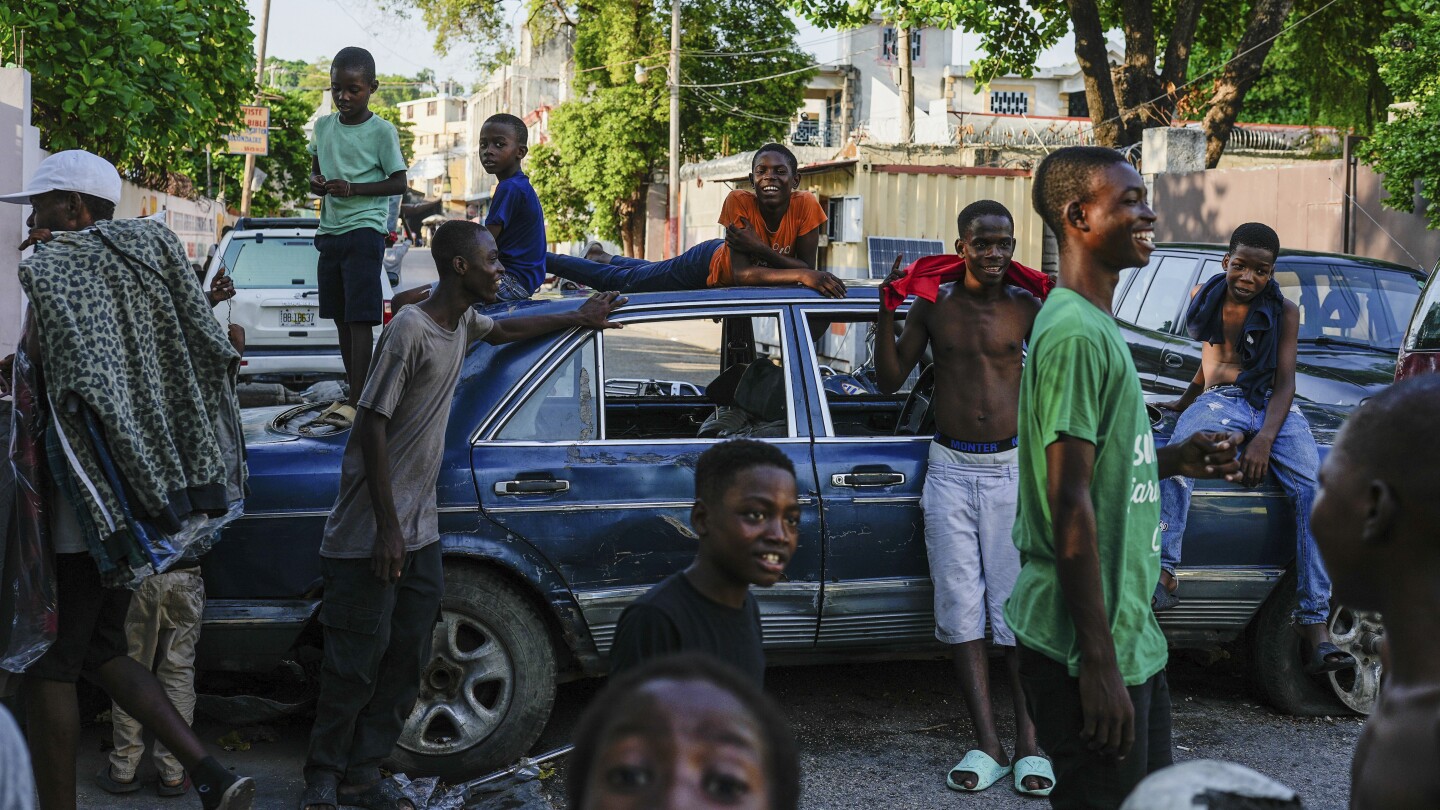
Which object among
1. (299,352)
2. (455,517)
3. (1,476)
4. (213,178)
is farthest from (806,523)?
(213,178)

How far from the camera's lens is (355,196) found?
650 centimetres

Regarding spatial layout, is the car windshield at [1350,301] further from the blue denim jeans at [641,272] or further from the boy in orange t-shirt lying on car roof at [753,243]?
the blue denim jeans at [641,272]

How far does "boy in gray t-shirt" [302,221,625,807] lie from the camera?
4.18 meters

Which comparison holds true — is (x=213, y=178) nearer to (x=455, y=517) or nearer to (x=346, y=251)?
(x=346, y=251)

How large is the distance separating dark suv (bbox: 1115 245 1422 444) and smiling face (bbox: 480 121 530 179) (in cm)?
420

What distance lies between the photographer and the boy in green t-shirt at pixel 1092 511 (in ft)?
8.91

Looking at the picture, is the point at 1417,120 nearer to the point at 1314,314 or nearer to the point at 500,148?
the point at 1314,314

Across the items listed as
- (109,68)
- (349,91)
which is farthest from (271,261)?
(349,91)

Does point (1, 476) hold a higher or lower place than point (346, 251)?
lower

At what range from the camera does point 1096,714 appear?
8.80 feet

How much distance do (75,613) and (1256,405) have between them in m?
4.29

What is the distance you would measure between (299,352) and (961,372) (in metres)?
8.39

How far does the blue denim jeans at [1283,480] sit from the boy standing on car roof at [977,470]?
0.68 meters

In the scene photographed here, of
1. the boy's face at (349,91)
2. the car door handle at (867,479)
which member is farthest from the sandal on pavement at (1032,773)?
the boy's face at (349,91)
